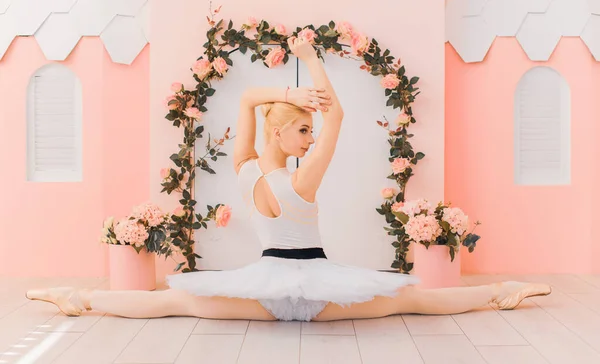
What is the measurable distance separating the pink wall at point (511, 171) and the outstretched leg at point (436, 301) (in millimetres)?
1347

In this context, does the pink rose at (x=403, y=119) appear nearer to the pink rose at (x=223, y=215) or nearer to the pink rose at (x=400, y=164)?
the pink rose at (x=400, y=164)

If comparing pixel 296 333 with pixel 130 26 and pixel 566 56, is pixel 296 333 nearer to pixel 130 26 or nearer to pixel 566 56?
pixel 130 26

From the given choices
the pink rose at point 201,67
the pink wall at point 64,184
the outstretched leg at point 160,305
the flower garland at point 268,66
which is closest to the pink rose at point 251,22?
the flower garland at point 268,66

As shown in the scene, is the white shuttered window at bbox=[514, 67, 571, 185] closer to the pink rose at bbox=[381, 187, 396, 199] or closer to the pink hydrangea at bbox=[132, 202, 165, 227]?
the pink rose at bbox=[381, 187, 396, 199]

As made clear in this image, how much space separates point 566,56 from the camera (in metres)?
5.20

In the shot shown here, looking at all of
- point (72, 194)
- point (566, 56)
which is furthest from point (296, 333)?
point (566, 56)

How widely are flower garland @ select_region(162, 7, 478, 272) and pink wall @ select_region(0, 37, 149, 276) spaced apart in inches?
21.1

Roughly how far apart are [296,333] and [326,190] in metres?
1.79

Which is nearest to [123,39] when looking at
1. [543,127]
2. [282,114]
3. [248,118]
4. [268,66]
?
[268,66]

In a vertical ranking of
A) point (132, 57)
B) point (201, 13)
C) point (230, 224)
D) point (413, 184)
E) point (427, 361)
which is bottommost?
point (427, 361)

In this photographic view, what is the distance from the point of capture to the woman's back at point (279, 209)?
349cm

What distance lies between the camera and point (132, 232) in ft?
14.4

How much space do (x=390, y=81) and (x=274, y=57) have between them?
2.90 feet

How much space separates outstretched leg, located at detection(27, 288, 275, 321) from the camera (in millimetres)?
3572
